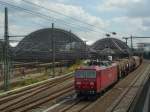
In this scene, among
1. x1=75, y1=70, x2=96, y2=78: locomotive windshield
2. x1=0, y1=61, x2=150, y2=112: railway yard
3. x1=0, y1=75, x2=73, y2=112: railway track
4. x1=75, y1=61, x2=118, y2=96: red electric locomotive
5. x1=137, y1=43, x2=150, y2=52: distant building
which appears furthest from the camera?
x1=137, y1=43, x2=150, y2=52: distant building

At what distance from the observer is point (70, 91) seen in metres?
40.4

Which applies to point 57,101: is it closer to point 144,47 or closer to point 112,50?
point 112,50

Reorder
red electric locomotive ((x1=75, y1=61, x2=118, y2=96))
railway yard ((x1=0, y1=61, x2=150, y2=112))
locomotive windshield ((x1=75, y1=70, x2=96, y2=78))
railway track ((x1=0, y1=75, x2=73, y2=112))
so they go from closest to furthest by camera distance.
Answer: railway yard ((x1=0, y1=61, x2=150, y2=112)) → railway track ((x1=0, y1=75, x2=73, y2=112)) → red electric locomotive ((x1=75, y1=61, x2=118, y2=96)) → locomotive windshield ((x1=75, y1=70, x2=96, y2=78))

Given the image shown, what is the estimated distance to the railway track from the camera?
29.4 m

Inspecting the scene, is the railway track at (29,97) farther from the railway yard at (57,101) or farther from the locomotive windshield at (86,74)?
the locomotive windshield at (86,74)

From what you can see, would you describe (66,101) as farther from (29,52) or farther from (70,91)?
(29,52)

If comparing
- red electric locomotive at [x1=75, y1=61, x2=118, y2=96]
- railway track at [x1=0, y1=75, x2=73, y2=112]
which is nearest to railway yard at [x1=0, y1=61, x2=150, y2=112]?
railway track at [x1=0, y1=75, x2=73, y2=112]

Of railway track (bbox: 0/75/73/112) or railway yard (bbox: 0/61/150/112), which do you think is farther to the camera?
railway track (bbox: 0/75/73/112)

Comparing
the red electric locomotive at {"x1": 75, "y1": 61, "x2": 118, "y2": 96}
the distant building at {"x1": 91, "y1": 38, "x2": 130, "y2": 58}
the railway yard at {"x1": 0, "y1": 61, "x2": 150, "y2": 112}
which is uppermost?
the distant building at {"x1": 91, "y1": 38, "x2": 130, "y2": 58}

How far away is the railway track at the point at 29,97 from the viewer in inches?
1158

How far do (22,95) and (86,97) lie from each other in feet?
19.9

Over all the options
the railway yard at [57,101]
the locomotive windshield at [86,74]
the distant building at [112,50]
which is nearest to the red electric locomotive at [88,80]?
the locomotive windshield at [86,74]

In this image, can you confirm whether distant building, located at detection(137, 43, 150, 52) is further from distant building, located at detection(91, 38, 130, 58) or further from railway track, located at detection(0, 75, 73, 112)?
railway track, located at detection(0, 75, 73, 112)

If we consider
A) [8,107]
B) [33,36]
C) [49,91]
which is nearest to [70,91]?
[49,91]
